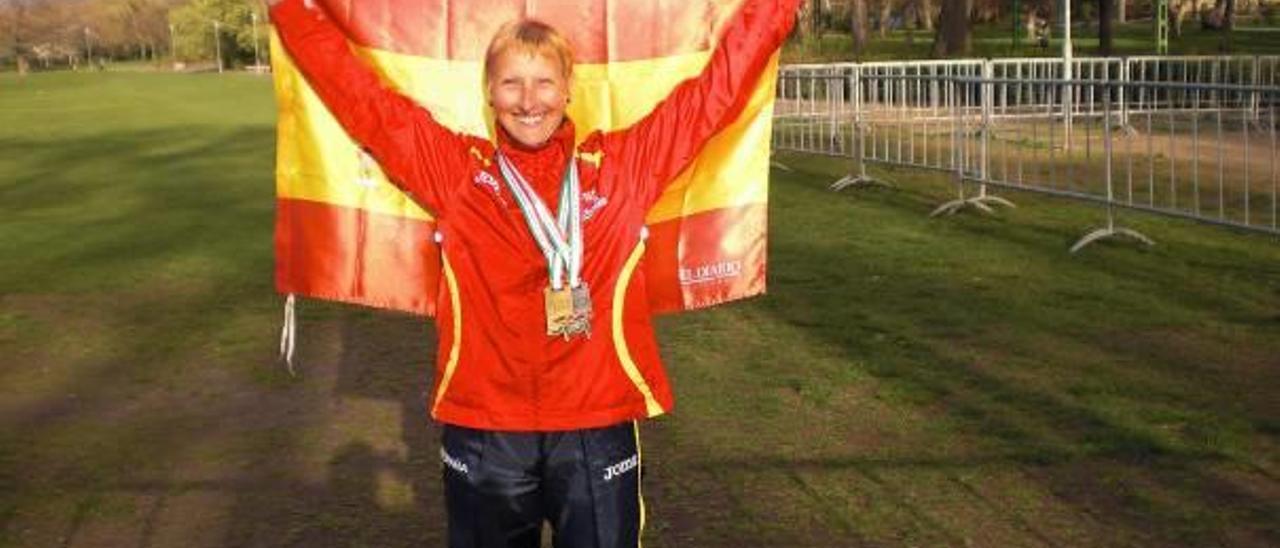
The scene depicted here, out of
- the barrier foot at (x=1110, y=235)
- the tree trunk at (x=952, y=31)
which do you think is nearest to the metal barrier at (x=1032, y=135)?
the barrier foot at (x=1110, y=235)

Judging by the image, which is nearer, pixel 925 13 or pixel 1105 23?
pixel 1105 23

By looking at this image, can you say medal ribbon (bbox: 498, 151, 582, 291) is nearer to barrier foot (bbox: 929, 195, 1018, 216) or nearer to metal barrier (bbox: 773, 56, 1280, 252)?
metal barrier (bbox: 773, 56, 1280, 252)

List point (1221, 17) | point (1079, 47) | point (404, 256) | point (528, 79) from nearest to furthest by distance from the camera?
point (528, 79) → point (404, 256) → point (1079, 47) → point (1221, 17)

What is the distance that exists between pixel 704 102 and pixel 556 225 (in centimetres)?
52

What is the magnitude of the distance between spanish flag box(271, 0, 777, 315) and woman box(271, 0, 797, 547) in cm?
21

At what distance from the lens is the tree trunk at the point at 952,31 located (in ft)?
157

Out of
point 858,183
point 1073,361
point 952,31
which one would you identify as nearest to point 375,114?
point 1073,361

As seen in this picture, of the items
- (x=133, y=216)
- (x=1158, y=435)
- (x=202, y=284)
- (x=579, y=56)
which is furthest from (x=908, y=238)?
(x=579, y=56)

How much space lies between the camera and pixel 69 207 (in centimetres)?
2011

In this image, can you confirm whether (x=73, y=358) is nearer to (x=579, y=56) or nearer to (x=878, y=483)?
(x=878, y=483)

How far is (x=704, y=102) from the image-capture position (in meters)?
3.71

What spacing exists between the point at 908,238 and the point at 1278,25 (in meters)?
73.9

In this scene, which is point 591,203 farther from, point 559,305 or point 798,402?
point 798,402

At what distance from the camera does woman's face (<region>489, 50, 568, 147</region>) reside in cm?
342
